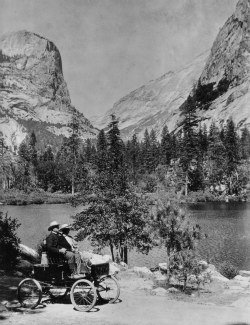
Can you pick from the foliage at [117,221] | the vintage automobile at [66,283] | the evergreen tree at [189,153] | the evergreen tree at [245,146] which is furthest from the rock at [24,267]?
the evergreen tree at [245,146]

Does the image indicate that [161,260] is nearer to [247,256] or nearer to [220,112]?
[247,256]

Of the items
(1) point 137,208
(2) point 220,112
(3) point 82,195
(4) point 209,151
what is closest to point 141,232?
(1) point 137,208

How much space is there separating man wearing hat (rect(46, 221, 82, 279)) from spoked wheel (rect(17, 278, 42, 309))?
2.82ft

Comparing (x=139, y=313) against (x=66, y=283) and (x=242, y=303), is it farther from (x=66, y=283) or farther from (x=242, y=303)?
(x=242, y=303)

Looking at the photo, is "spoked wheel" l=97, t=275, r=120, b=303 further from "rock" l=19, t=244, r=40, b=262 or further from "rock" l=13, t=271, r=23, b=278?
"rock" l=19, t=244, r=40, b=262

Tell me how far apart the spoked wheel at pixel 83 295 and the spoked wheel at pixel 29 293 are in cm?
85

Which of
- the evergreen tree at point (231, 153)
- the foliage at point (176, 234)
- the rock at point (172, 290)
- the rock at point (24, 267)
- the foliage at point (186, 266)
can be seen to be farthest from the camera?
the evergreen tree at point (231, 153)

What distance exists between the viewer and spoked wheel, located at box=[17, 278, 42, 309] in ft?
35.3

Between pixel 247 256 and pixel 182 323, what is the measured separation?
2092cm

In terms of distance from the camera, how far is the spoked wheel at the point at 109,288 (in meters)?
11.1

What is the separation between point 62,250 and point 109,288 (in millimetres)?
1565

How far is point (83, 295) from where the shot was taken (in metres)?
10.8

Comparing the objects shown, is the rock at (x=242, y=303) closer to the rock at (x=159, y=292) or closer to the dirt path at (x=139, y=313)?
the dirt path at (x=139, y=313)

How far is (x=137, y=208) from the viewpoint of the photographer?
868 inches
